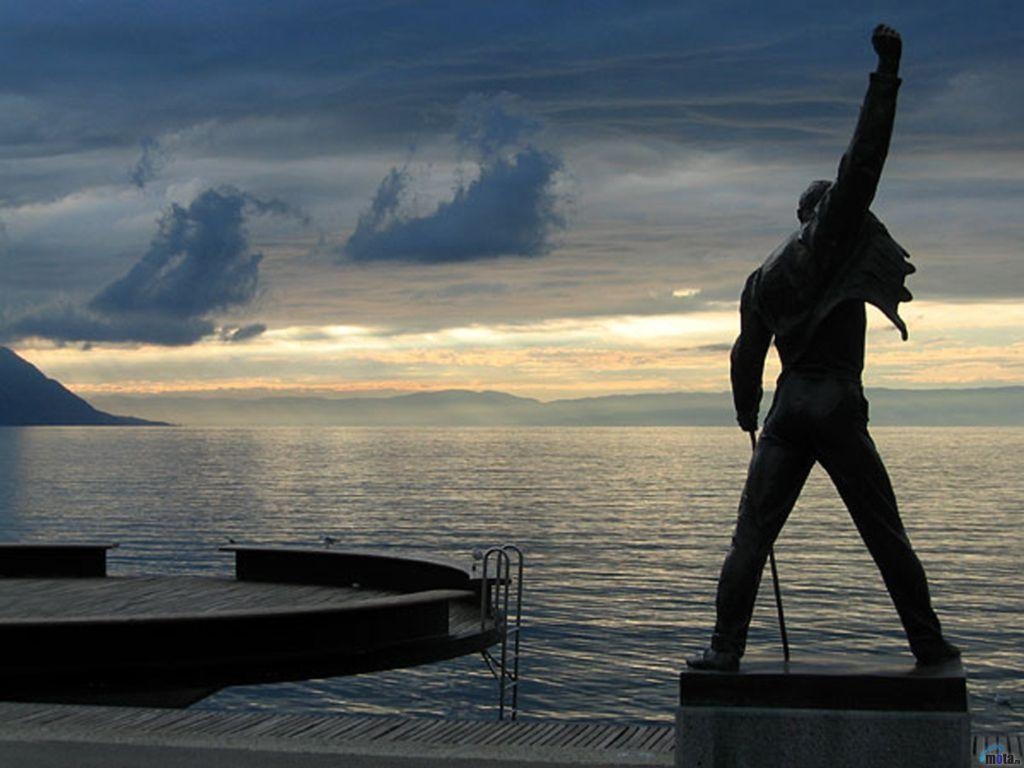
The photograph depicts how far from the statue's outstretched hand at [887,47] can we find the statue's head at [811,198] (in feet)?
3.54

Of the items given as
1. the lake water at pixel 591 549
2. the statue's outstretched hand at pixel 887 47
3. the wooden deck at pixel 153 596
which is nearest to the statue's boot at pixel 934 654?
the lake water at pixel 591 549

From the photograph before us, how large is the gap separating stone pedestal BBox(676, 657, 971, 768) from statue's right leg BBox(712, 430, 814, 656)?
39cm

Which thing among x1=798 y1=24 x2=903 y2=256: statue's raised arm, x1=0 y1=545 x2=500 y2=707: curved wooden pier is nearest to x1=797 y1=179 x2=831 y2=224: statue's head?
x1=798 y1=24 x2=903 y2=256: statue's raised arm

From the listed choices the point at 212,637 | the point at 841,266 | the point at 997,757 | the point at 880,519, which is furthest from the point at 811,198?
the point at 212,637

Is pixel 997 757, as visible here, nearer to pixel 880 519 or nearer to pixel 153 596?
pixel 880 519

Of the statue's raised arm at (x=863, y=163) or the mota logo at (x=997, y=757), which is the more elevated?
the statue's raised arm at (x=863, y=163)

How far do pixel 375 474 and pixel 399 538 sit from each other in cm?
8039

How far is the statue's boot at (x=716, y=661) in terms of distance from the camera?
9.05 metres

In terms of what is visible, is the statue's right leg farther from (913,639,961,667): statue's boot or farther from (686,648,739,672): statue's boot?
(913,639,961,667): statue's boot

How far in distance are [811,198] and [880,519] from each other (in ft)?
7.37

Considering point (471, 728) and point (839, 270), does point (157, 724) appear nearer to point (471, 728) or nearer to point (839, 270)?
point (471, 728)

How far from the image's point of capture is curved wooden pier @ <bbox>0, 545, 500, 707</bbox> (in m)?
14.9

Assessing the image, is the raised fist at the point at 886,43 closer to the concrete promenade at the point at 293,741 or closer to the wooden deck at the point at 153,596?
the concrete promenade at the point at 293,741

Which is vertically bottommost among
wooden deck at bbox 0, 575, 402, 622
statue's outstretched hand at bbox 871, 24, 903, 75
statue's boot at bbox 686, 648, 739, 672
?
wooden deck at bbox 0, 575, 402, 622
